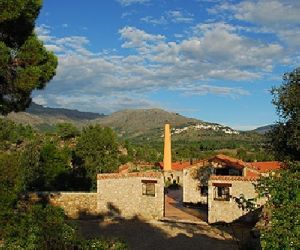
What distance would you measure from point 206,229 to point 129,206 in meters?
5.48

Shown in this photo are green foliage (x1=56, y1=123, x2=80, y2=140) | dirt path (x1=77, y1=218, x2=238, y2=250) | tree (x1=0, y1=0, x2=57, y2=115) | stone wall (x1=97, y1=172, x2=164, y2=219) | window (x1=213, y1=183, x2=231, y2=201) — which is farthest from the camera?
green foliage (x1=56, y1=123, x2=80, y2=140)

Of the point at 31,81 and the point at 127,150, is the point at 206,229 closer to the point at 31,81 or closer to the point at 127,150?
the point at 31,81

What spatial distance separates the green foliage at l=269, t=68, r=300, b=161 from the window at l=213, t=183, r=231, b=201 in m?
4.25

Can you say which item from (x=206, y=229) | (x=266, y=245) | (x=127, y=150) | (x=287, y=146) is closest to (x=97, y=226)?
(x=206, y=229)

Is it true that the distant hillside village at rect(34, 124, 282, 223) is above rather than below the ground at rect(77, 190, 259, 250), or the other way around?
above

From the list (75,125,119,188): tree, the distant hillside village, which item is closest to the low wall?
the distant hillside village

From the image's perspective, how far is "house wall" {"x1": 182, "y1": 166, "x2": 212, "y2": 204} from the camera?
32656 mm

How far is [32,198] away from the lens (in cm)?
2547

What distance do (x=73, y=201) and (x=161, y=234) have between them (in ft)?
23.5

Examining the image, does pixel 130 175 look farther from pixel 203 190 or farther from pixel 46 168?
pixel 46 168

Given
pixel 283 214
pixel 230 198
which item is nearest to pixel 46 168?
pixel 230 198

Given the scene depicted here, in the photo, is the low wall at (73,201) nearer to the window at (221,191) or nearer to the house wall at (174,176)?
the window at (221,191)

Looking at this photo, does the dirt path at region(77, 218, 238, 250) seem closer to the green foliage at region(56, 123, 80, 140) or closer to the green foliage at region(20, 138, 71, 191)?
the green foliage at region(20, 138, 71, 191)

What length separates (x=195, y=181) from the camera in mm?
32812
